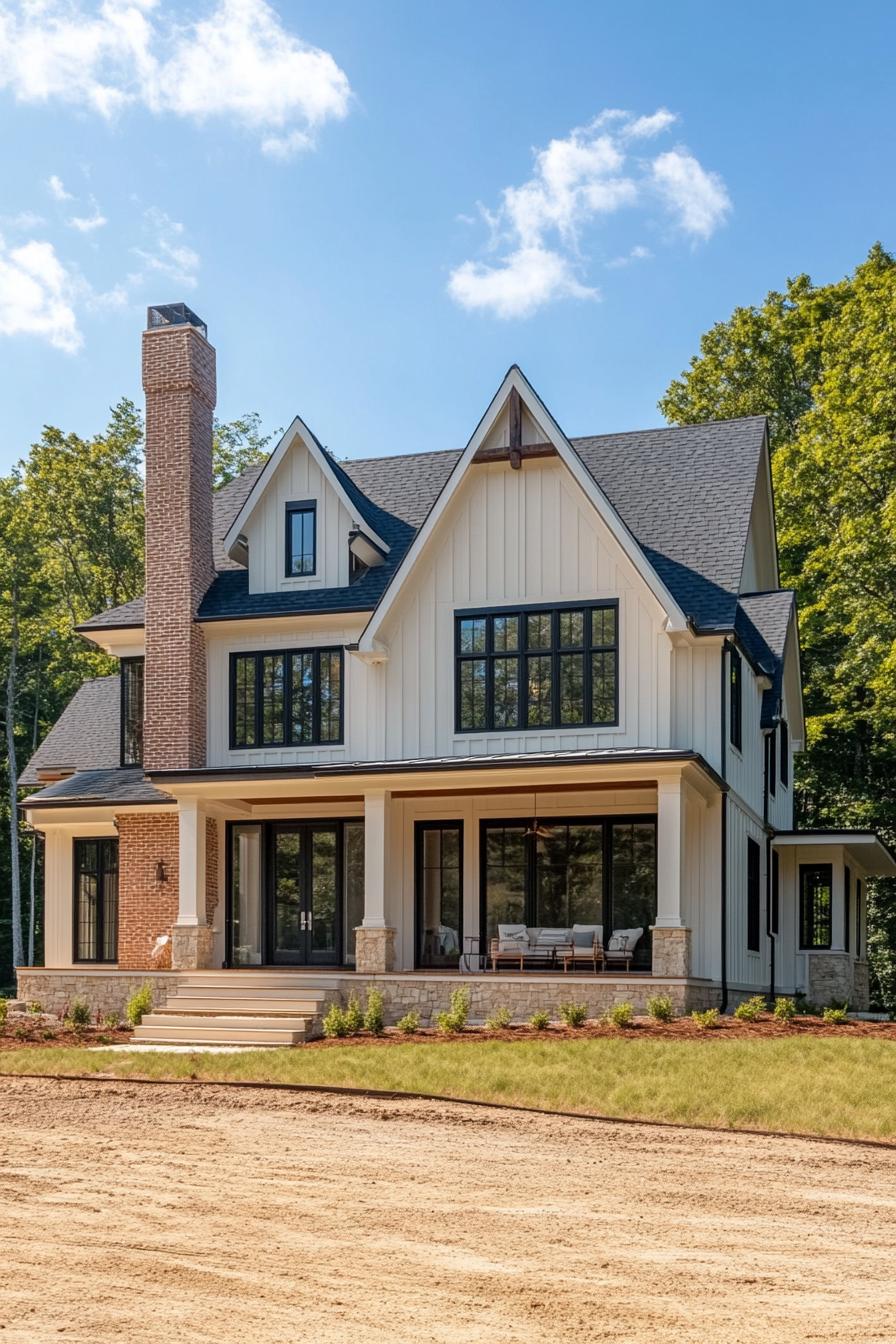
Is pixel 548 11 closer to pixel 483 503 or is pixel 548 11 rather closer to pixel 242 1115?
pixel 483 503

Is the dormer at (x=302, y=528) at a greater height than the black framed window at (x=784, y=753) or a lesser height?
greater

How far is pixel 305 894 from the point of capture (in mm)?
22797

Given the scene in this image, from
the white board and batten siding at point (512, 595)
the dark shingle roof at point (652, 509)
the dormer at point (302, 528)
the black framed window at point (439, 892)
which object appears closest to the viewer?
the white board and batten siding at point (512, 595)

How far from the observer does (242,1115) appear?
42.8 feet

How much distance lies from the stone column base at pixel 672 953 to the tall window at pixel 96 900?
957 centimetres

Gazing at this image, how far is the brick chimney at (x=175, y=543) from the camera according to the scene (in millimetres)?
22766

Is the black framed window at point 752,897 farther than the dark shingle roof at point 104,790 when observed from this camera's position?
Yes

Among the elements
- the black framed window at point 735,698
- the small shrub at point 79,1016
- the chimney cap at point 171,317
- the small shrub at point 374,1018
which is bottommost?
the small shrub at point 79,1016

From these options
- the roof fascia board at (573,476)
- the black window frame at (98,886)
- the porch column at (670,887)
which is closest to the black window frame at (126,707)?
the black window frame at (98,886)

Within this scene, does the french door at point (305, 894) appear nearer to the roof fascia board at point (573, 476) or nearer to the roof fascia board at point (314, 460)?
the roof fascia board at point (573, 476)

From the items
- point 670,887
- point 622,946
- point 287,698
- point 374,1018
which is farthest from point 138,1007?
point 670,887

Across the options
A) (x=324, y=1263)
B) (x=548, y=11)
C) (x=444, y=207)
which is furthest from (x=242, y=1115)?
(x=548, y=11)

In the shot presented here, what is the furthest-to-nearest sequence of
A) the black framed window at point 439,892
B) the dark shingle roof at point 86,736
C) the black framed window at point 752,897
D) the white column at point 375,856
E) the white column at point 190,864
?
the dark shingle roof at point 86,736 < the black framed window at point 752,897 < the black framed window at point 439,892 < the white column at point 190,864 < the white column at point 375,856

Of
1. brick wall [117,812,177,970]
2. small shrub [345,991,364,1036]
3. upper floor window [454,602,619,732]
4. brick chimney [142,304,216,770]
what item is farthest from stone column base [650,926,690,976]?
brick chimney [142,304,216,770]
